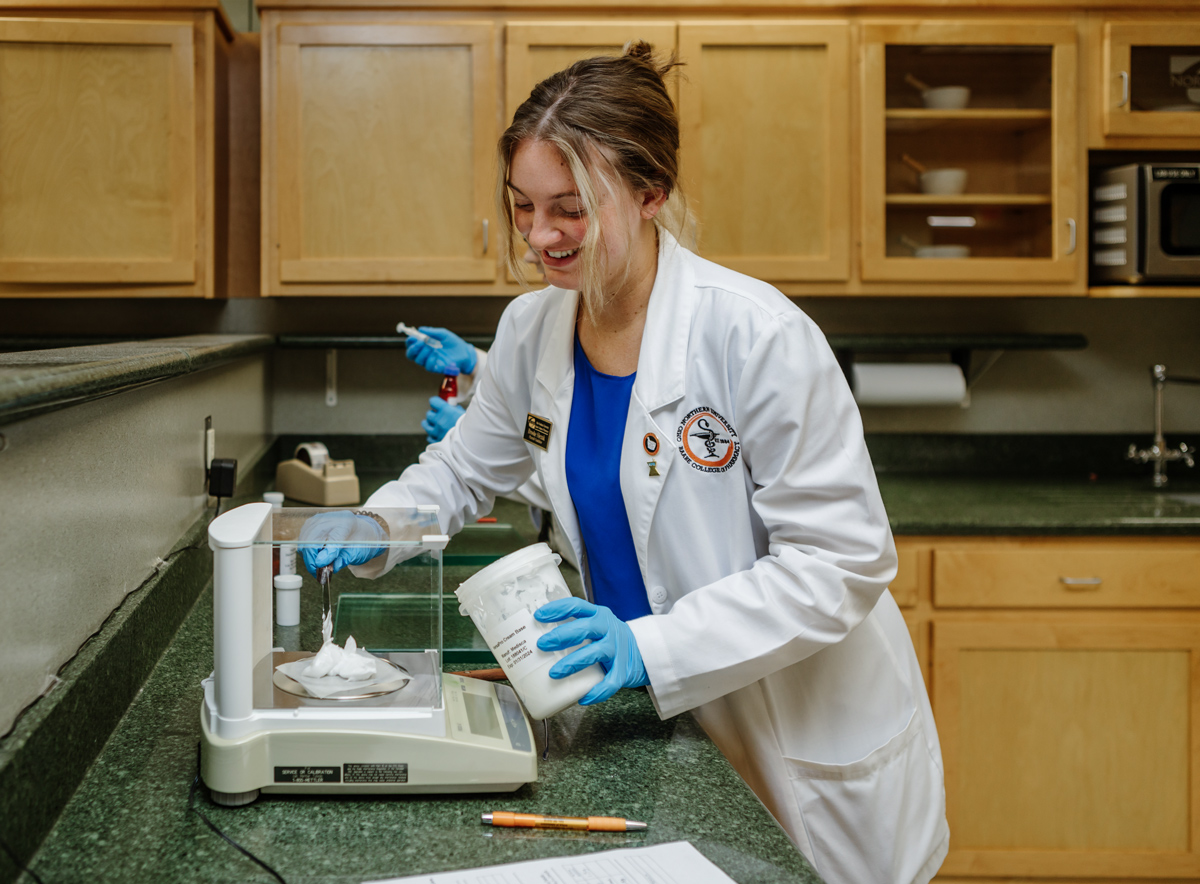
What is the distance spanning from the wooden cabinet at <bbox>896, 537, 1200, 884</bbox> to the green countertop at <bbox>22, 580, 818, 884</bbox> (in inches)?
55.2

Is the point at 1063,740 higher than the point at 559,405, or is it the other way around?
the point at 559,405

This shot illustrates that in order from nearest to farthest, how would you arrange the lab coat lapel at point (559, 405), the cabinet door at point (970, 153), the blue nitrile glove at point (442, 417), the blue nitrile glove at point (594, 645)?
the blue nitrile glove at point (594, 645)
the lab coat lapel at point (559, 405)
the blue nitrile glove at point (442, 417)
the cabinet door at point (970, 153)

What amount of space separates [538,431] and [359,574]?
30 centimetres

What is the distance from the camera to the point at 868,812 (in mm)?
1104

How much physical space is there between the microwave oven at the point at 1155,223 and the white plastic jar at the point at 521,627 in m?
2.09

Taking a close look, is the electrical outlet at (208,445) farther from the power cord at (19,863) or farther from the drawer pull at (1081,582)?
the drawer pull at (1081,582)

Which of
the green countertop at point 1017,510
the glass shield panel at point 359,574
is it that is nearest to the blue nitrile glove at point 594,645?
the glass shield panel at point 359,574

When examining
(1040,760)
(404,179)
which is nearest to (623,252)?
(404,179)

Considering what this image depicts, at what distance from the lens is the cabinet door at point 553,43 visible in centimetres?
232

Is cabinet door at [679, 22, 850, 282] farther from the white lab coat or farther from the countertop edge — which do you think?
the countertop edge

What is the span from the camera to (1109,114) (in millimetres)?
2352

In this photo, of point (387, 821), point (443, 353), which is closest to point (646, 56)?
point (387, 821)

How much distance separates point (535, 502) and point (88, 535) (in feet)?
2.96

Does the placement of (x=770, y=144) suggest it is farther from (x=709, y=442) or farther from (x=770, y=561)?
(x=770, y=561)
